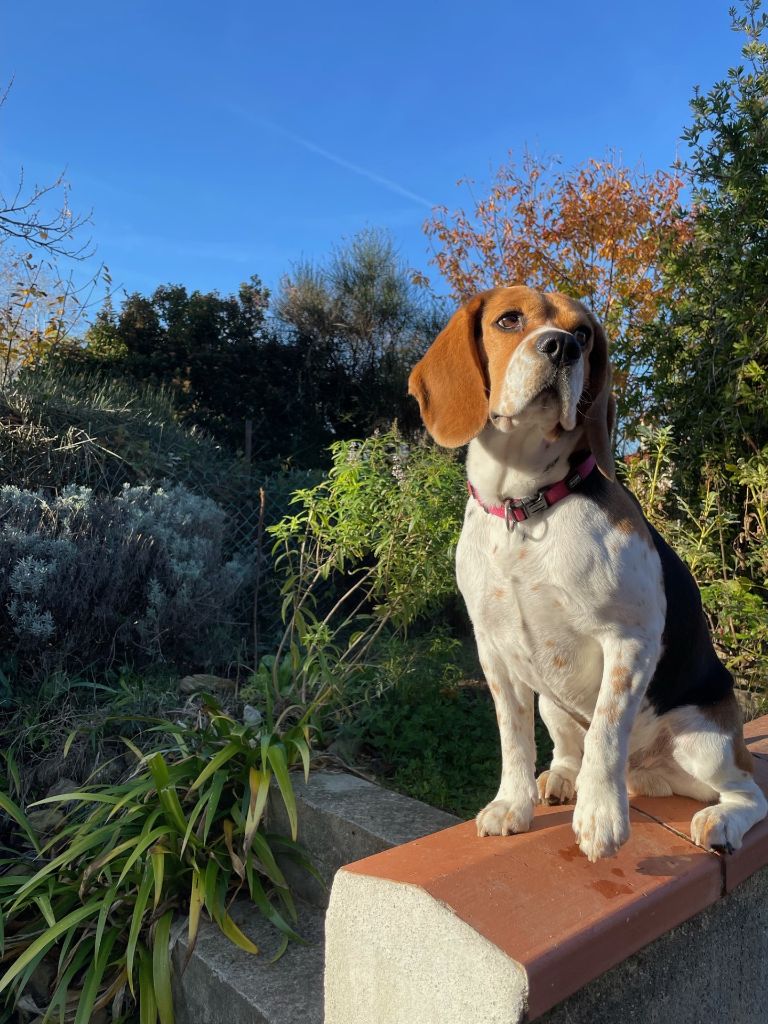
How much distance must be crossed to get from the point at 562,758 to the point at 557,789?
9 centimetres

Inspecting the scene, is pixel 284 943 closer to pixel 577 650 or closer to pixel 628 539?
pixel 577 650

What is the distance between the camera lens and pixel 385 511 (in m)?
3.54

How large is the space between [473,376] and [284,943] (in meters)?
1.83

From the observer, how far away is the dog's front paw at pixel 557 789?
6.92ft

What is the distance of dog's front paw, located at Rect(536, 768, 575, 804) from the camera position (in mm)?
2109

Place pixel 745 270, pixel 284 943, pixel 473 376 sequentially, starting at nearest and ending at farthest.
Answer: pixel 473 376, pixel 284 943, pixel 745 270

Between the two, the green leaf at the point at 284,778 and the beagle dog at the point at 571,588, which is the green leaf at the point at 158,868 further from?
the beagle dog at the point at 571,588

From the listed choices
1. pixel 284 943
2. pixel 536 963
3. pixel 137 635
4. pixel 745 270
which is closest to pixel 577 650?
pixel 536 963

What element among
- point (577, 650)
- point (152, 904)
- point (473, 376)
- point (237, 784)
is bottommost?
point (152, 904)

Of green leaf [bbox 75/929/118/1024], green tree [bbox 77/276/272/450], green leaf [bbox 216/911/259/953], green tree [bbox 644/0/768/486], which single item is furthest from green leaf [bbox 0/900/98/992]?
green tree [bbox 77/276/272/450]

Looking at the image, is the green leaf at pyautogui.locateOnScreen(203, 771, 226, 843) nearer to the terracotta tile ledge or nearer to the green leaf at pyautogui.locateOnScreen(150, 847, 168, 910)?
the green leaf at pyautogui.locateOnScreen(150, 847, 168, 910)

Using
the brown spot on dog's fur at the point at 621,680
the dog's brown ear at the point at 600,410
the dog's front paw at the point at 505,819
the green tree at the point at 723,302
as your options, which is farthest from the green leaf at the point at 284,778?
the green tree at the point at 723,302

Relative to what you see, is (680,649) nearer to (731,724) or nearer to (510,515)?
(731,724)

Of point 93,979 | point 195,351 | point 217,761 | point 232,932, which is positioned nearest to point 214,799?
point 217,761
